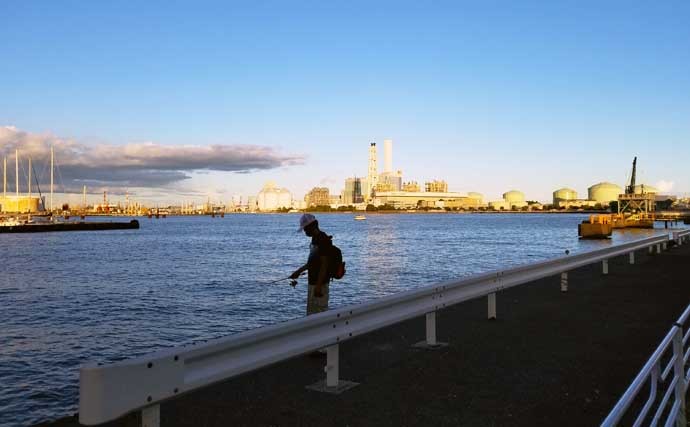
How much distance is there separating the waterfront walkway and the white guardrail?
0.60 meters

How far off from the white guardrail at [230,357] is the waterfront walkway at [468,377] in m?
0.60

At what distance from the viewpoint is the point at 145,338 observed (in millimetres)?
16016

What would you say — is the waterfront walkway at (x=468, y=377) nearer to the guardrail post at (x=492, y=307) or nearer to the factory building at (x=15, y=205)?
the guardrail post at (x=492, y=307)

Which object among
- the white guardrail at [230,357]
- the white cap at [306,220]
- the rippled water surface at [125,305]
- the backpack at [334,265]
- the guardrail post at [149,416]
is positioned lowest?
the rippled water surface at [125,305]

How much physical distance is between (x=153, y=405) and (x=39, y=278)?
3486cm

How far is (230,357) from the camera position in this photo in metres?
4.74

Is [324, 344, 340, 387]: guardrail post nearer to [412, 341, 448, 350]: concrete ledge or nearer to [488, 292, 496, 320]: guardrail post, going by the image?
[412, 341, 448, 350]: concrete ledge

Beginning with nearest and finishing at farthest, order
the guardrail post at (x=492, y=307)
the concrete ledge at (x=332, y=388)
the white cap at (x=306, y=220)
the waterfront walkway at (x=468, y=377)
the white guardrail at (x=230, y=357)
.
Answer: the white guardrail at (x=230, y=357), the waterfront walkway at (x=468, y=377), the concrete ledge at (x=332, y=388), the white cap at (x=306, y=220), the guardrail post at (x=492, y=307)

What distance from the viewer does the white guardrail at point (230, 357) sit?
3.44 m

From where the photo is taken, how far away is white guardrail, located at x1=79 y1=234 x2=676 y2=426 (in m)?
3.44

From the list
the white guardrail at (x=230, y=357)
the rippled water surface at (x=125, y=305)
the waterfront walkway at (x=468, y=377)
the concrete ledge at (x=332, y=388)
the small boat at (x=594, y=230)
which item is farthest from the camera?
the small boat at (x=594, y=230)

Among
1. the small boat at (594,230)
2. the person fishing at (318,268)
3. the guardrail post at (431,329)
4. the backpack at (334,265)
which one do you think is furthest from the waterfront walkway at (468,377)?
the small boat at (594,230)

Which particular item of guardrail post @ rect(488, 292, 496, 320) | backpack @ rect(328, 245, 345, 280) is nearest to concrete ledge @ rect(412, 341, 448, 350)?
backpack @ rect(328, 245, 345, 280)

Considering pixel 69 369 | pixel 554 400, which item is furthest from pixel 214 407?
pixel 69 369
